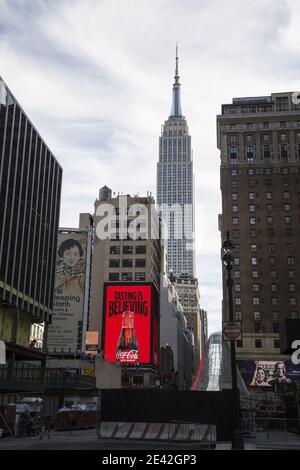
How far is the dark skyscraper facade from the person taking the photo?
54062mm

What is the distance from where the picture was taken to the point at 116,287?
112 m

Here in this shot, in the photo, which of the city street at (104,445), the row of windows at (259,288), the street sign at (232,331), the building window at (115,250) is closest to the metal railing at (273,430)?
the city street at (104,445)

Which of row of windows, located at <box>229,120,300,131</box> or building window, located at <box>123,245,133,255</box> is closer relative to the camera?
row of windows, located at <box>229,120,300,131</box>

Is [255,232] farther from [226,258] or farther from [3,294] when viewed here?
[226,258]

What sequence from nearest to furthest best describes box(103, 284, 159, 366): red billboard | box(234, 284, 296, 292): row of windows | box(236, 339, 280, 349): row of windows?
1. box(236, 339, 280, 349): row of windows
2. box(234, 284, 296, 292): row of windows
3. box(103, 284, 159, 366): red billboard

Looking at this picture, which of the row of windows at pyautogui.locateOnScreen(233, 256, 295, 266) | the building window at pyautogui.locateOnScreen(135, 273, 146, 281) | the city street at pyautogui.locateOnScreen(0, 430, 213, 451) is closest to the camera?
the city street at pyautogui.locateOnScreen(0, 430, 213, 451)

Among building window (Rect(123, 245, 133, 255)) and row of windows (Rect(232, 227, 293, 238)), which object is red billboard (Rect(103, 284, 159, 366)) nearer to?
building window (Rect(123, 245, 133, 255))

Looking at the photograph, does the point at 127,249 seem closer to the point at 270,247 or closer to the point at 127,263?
the point at 127,263

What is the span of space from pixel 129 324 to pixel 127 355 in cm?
626

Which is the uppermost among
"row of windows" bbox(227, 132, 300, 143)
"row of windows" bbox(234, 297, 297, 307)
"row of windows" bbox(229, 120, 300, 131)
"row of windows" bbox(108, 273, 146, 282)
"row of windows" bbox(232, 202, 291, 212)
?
"row of windows" bbox(229, 120, 300, 131)

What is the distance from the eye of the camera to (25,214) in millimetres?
59312

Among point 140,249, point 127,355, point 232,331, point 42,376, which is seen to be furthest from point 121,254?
point 232,331

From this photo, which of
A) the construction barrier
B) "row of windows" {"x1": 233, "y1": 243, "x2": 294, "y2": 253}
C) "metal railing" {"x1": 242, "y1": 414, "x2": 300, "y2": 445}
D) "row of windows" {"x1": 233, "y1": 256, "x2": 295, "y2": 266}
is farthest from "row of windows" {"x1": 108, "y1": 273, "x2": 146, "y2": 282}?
the construction barrier

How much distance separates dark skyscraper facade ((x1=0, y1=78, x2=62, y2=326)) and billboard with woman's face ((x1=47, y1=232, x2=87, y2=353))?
41.3 ft
